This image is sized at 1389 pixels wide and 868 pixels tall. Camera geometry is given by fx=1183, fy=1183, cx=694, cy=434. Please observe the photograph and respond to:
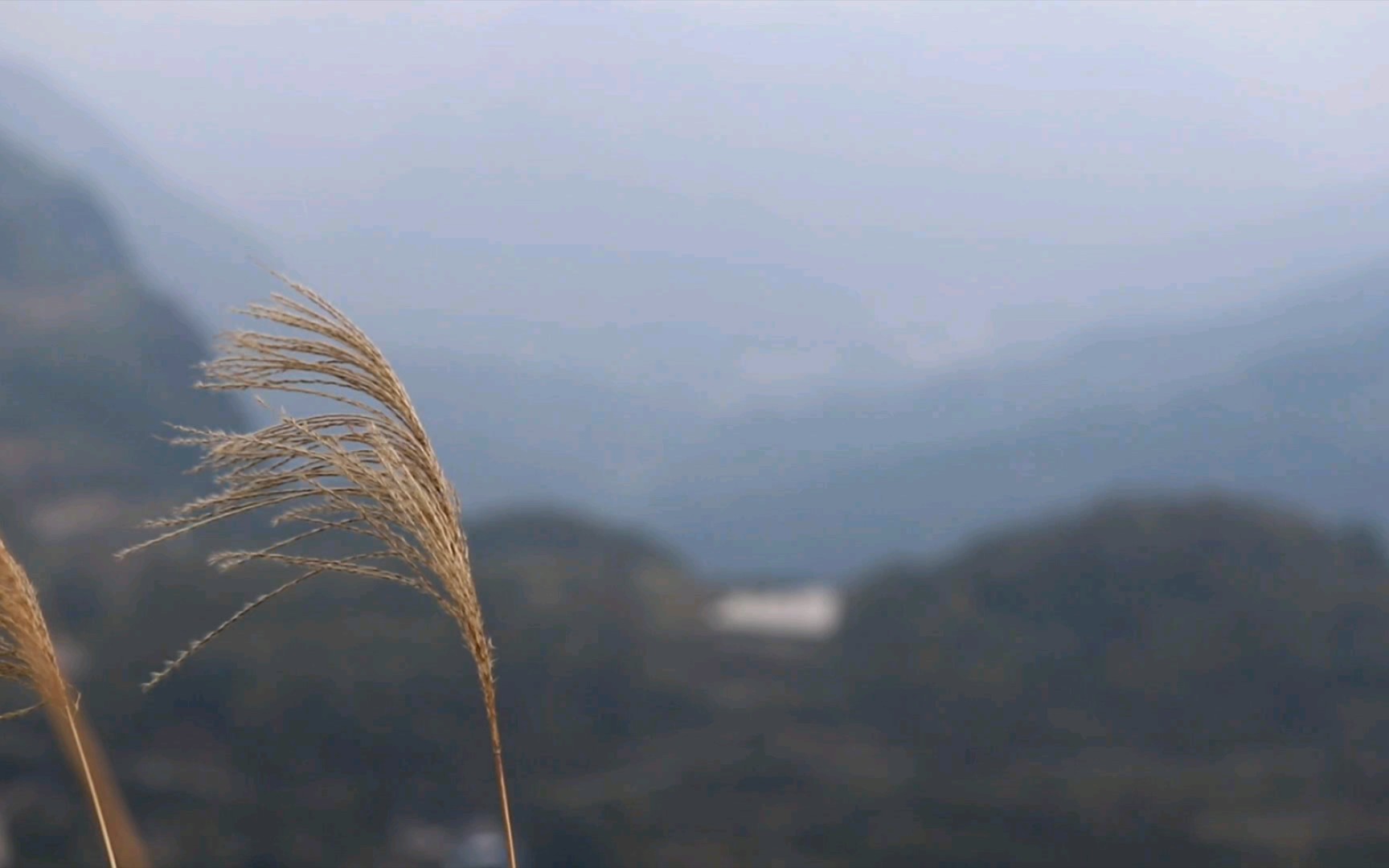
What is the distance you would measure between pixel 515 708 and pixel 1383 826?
208 centimetres

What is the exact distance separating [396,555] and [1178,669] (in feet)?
7.40

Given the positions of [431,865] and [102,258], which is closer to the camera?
[431,865]

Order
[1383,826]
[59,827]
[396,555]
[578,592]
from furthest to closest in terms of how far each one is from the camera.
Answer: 1. [59,827]
2. [578,592]
3. [1383,826]
4. [396,555]

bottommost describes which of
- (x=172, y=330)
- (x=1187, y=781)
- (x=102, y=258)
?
(x=1187, y=781)

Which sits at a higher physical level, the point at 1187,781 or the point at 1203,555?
the point at 1203,555

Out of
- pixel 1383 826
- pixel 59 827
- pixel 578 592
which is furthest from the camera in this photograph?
pixel 59 827

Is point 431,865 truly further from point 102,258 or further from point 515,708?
point 102,258

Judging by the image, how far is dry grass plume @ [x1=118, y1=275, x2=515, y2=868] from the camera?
116cm

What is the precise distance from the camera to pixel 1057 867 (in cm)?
284

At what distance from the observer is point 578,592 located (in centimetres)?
309

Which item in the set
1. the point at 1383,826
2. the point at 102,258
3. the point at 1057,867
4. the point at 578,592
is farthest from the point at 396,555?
the point at 102,258

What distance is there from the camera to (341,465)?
1182 mm

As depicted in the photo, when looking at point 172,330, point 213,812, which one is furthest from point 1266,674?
point 172,330

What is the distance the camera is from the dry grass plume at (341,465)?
1.16 metres
